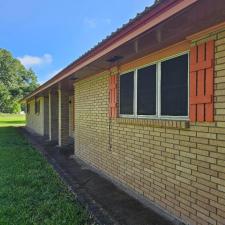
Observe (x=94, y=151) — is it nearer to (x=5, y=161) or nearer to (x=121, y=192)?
(x=121, y=192)

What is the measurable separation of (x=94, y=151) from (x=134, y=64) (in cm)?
314

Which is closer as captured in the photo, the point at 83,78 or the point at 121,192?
the point at 121,192

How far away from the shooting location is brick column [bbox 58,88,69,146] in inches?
451

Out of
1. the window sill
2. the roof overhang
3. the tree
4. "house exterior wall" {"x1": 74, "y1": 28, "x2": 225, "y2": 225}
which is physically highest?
the tree

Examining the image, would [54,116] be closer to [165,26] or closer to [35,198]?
[35,198]

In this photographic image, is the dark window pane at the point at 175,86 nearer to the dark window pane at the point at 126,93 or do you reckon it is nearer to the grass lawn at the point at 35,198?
the dark window pane at the point at 126,93

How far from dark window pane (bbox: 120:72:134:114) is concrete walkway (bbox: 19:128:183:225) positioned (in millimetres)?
1660

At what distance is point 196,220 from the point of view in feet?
11.8

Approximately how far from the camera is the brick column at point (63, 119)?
11.4 m

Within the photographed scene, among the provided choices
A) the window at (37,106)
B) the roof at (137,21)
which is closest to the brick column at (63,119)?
the roof at (137,21)

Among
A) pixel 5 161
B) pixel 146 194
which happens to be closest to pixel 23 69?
pixel 5 161

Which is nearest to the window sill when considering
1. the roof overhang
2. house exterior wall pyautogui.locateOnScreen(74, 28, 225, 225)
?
house exterior wall pyautogui.locateOnScreen(74, 28, 225, 225)

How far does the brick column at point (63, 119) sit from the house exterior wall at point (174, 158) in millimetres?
4816

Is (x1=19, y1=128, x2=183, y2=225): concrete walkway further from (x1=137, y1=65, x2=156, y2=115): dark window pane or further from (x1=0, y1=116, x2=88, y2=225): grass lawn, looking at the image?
(x1=137, y1=65, x2=156, y2=115): dark window pane
